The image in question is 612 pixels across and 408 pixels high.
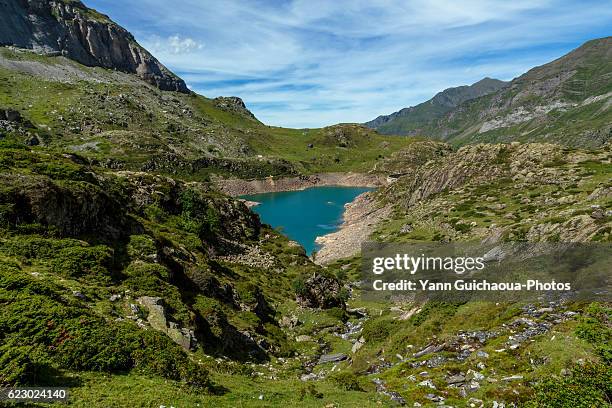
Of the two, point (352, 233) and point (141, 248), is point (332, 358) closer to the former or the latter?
point (141, 248)

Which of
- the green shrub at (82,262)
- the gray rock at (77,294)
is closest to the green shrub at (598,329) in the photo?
the gray rock at (77,294)

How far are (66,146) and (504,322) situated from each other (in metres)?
220

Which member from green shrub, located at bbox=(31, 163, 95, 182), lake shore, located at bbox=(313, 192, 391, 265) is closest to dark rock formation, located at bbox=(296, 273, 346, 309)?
green shrub, located at bbox=(31, 163, 95, 182)

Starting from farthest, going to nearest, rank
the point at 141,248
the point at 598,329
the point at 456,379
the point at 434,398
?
the point at 141,248 → the point at 456,379 → the point at 598,329 → the point at 434,398

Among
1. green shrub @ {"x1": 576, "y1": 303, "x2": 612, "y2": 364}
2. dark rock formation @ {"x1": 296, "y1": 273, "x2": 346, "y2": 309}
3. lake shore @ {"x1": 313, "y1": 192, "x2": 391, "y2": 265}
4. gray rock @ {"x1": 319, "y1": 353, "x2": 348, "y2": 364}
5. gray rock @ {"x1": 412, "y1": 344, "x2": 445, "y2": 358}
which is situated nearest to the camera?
green shrub @ {"x1": 576, "y1": 303, "x2": 612, "y2": 364}

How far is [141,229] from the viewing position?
36812 millimetres

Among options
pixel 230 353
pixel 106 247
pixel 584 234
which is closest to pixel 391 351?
pixel 230 353

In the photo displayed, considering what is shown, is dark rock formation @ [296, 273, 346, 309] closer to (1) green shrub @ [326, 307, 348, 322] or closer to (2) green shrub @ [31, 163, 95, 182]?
(1) green shrub @ [326, 307, 348, 322]

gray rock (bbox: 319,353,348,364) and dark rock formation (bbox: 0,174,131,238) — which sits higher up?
dark rock formation (bbox: 0,174,131,238)

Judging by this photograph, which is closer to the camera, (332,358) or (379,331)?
(332,358)

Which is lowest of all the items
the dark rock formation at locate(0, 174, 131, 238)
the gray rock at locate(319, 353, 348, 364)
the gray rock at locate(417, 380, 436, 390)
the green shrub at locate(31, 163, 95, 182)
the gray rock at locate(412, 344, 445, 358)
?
the gray rock at locate(319, 353, 348, 364)

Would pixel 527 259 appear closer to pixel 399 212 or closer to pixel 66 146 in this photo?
pixel 399 212

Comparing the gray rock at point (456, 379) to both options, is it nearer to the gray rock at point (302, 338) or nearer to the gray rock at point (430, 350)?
the gray rock at point (430, 350)

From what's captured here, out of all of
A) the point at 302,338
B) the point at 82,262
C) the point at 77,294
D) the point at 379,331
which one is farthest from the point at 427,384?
the point at 82,262
